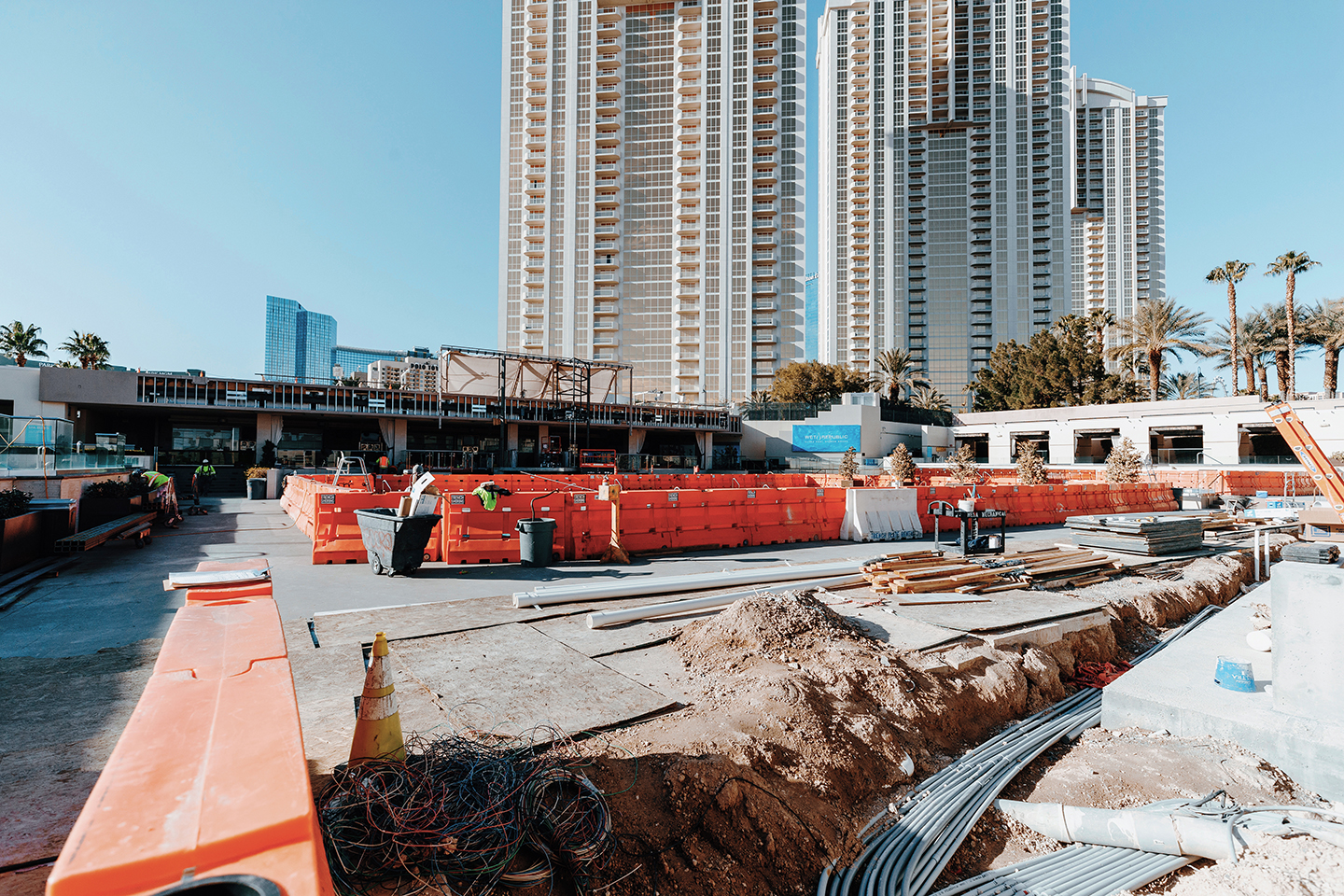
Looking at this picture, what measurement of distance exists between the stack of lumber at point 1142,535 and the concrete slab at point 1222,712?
6428mm

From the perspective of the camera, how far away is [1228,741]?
5.58m

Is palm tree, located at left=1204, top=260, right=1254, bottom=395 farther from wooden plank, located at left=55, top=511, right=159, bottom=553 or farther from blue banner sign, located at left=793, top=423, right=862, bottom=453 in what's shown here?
wooden plank, located at left=55, top=511, right=159, bottom=553

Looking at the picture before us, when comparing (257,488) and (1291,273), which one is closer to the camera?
(257,488)

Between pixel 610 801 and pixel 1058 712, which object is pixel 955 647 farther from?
pixel 610 801

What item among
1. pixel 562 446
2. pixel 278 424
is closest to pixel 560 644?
pixel 278 424

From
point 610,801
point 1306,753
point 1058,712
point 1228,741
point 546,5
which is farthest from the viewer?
point 546,5

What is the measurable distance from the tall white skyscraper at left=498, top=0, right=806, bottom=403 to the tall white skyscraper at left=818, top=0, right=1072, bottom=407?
25162mm

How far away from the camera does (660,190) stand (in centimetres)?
8644

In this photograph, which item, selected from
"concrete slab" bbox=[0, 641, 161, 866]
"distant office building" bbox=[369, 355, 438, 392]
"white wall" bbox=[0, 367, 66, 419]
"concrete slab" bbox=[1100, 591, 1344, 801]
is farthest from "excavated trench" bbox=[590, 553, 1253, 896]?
"white wall" bbox=[0, 367, 66, 419]

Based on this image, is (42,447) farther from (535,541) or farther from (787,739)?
(787,739)

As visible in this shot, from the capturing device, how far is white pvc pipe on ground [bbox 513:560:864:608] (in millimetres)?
8797

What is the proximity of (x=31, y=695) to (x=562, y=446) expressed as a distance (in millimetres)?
52520

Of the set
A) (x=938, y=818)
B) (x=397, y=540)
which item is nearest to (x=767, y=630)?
(x=938, y=818)

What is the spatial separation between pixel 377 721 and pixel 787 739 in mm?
3032
